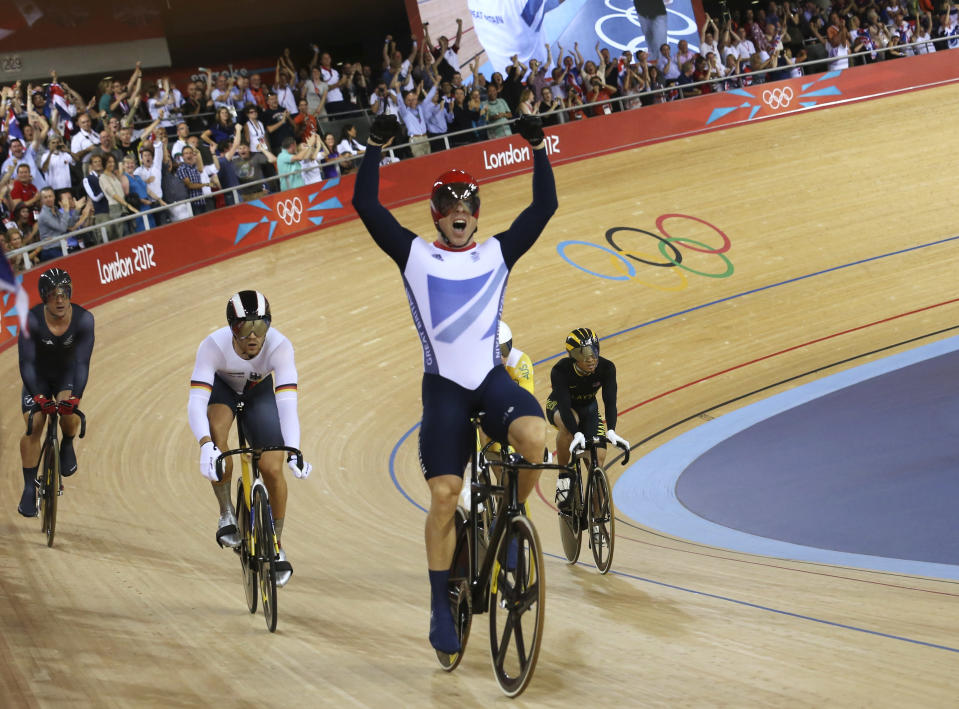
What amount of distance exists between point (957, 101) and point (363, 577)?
13.1m

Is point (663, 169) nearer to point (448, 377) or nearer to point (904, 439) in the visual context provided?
point (904, 439)

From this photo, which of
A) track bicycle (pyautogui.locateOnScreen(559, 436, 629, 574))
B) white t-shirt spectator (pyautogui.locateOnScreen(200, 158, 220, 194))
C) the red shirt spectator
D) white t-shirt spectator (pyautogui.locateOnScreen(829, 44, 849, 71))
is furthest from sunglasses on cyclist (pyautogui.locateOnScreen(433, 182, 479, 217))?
white t-shirt spectator (pyautogui.locateOnScreen(829, 44, 849, 71))

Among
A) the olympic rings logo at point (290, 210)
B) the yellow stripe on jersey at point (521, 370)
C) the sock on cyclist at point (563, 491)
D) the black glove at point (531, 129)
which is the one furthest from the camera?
the olympic rings logo at point (290, 210)

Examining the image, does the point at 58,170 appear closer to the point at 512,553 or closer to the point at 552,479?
the point at 552,479

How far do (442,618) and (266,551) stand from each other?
1.00m

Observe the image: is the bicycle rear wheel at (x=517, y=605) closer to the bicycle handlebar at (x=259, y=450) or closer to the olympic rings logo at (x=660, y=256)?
the bicycle handlebar at (x=259, y=450)

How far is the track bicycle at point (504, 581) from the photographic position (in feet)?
9.32

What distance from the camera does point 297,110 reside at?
12258mm

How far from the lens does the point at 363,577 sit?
15.3 ft

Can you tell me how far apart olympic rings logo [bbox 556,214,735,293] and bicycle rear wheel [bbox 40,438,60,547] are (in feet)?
20.9

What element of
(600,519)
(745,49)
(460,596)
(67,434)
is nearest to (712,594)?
(600,519)

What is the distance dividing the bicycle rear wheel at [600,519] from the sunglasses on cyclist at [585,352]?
1.87ft

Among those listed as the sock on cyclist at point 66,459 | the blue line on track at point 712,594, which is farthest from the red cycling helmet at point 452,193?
the sock on cyclist at point 66,459

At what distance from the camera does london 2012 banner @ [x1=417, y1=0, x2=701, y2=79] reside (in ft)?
49.7
